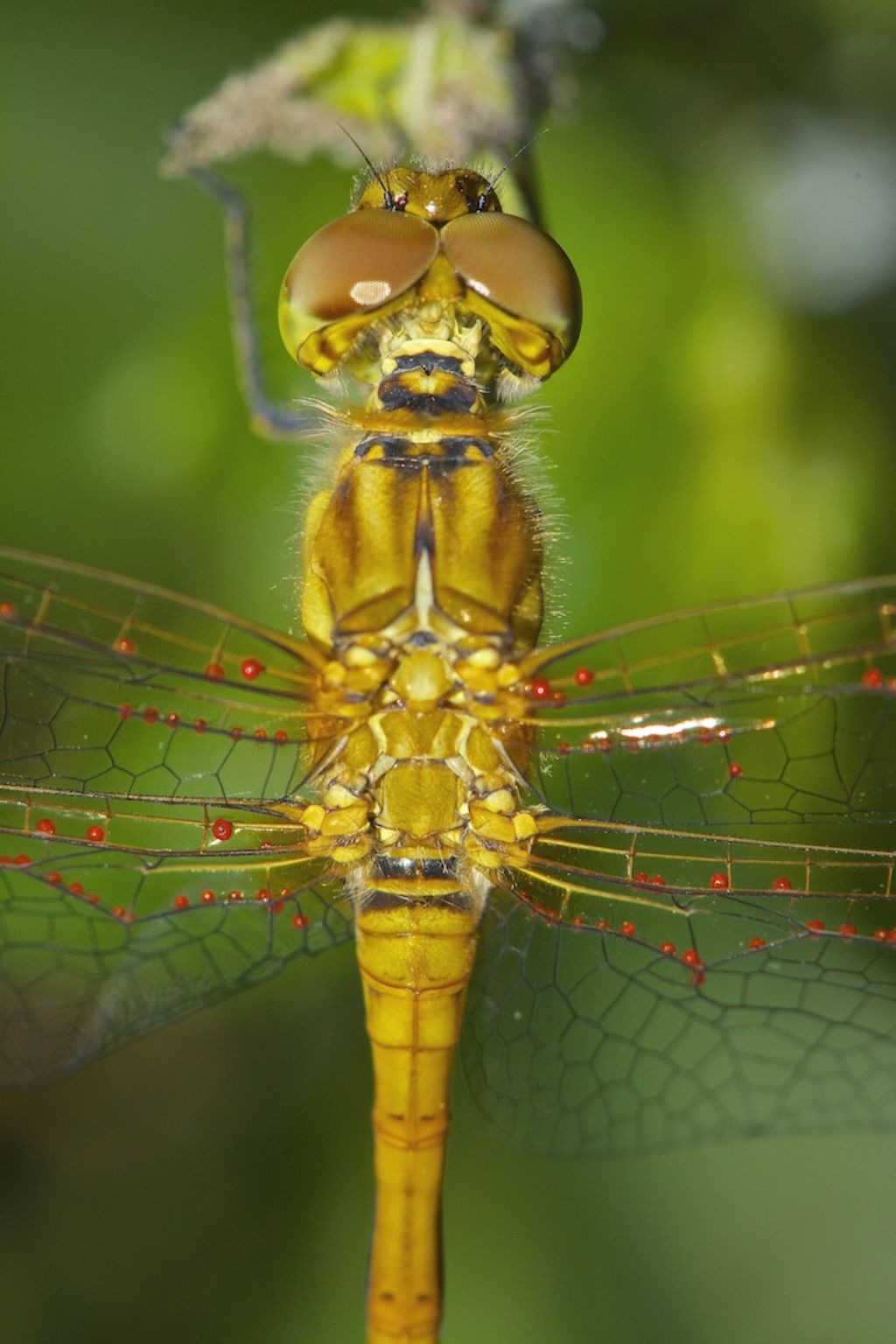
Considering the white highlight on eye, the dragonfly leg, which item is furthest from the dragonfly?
the dragonfly leg

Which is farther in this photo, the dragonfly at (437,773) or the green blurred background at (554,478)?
the green blurred background at (554,478)

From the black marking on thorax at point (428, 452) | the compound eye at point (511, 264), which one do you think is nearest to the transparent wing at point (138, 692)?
the black marking on thorax at point (428, 452)

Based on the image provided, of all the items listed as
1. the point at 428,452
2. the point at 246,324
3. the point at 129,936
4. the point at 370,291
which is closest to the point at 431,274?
the point at 370,291

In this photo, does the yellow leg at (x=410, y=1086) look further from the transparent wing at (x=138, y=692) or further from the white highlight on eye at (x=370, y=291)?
the white highlight on eye at (x=370, y=291)

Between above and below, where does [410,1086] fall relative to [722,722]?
below

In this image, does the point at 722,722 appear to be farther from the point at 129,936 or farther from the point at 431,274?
the point at 129,936

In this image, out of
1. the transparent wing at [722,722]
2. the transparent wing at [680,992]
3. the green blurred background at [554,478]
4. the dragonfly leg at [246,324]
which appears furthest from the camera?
the green blurred background at [554,478]

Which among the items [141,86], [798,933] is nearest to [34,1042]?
[798,933]
